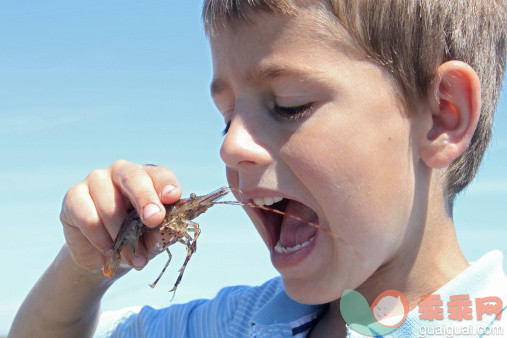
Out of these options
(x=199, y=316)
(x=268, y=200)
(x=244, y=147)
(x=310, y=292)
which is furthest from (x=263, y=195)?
(x=199, y=316)

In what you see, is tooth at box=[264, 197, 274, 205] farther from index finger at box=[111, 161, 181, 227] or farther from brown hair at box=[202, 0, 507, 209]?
brown hair at box=[202, 0, 507, 209]

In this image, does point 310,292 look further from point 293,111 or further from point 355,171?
point 293,111

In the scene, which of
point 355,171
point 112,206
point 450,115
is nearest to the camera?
point 355,171

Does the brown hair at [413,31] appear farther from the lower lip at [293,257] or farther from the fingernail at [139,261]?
the fingernail at [139,261]

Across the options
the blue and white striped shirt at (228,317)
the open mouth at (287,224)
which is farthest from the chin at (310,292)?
→ the blue and white striped shirt at (228,317)

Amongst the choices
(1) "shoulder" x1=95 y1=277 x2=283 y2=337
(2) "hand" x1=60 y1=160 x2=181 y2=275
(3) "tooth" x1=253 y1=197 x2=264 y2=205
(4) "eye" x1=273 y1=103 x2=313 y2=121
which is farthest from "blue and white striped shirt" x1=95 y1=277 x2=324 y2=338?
(4) "eye" x1=273 y1=103 x2=313 y2=121

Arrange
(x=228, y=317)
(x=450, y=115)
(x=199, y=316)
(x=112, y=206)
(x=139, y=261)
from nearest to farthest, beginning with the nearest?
(x=450, y=115)
(x=112, y=206)
(x=139, y=261)
(x=228, y=317)
(x=199, y=316)
